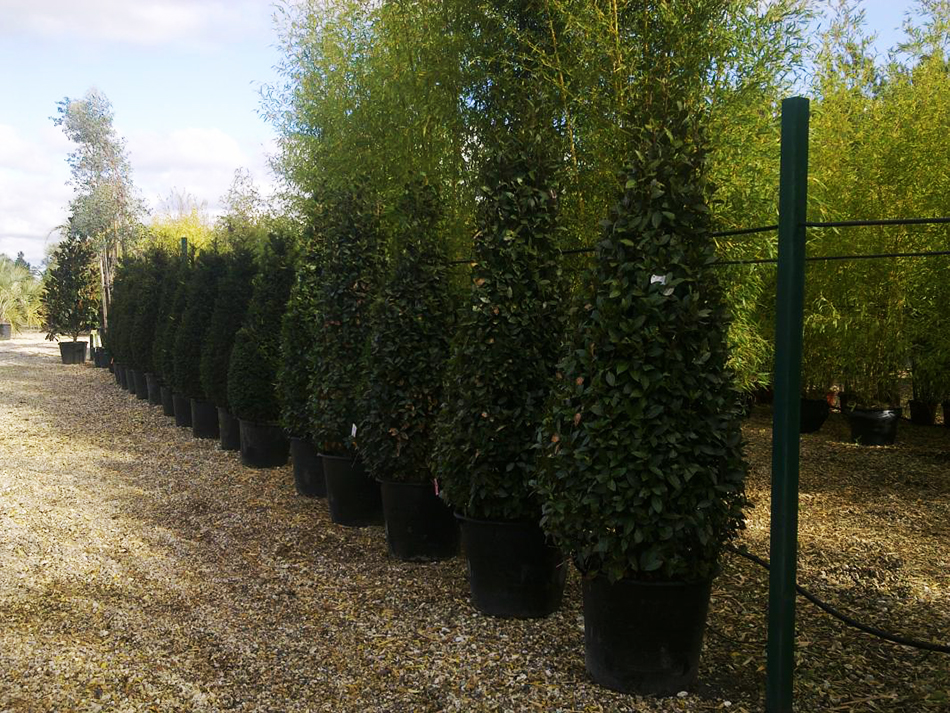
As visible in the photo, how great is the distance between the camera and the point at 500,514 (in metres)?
3.55

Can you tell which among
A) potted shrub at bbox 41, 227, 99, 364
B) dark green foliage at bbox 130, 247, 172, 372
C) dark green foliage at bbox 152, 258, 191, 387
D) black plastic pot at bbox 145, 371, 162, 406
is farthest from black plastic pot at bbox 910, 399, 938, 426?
potted shrub at bbox 41, 227, 99, 364

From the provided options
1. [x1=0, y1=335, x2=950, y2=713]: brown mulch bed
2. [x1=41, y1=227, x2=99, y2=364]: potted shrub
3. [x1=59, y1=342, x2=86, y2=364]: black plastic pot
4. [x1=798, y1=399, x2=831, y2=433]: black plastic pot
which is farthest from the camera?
[x1=59, y1=342, x2=86, y2=364]: black plastic pot

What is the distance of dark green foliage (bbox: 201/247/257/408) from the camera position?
7.54 metres

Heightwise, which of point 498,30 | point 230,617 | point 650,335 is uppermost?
point 498,30

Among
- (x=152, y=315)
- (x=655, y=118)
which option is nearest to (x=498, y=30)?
(x=655, y=118)

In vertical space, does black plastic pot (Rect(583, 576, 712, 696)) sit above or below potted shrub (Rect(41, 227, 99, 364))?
below

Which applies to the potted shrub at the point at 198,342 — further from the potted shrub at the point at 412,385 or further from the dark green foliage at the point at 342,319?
the potted shrub at the point at 412,385

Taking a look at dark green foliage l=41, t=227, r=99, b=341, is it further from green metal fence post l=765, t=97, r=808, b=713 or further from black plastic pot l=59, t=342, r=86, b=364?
green metal fence post l=765, t=97, r=808, b=713

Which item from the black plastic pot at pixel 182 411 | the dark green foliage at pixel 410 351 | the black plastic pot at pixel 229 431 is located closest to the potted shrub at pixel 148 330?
the black plastic pot at pixel 182 411

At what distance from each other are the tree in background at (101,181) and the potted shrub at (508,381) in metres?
19.1

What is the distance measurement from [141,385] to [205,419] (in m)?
3.57

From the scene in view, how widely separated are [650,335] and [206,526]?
3.34m

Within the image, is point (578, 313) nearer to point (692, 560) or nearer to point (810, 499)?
point (692, 560)

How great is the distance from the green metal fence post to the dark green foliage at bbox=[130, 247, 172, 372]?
30.3 feet
